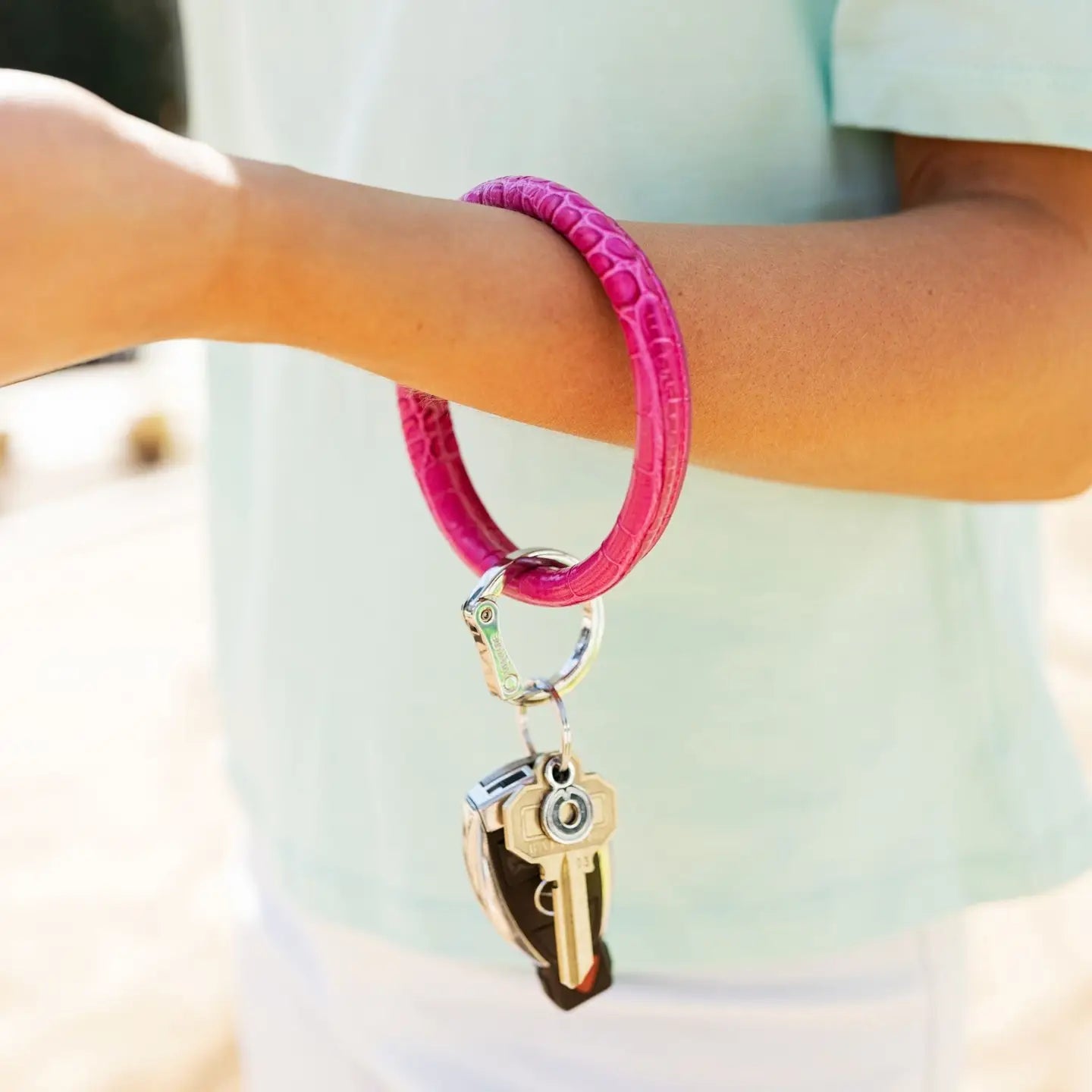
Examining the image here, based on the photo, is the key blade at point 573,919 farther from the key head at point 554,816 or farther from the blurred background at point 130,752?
the blurred background at point 130,752

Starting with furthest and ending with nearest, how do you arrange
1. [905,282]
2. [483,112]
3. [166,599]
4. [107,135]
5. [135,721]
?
[166,599] < [135,721] < [483,112] < [905,282] < [107,135]

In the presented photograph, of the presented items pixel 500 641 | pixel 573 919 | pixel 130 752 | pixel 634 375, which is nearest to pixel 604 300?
pixel 634 375

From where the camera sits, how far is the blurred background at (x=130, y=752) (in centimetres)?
210

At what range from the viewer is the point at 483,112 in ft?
2.04

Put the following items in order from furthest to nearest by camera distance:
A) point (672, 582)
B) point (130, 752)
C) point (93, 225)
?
point (130, 752), point (672, 582), point (93, 225)

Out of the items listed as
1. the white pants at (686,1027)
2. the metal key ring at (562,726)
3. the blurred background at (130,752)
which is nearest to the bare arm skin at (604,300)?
the metal key ring at (562,726)

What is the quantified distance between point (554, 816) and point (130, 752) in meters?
2.45

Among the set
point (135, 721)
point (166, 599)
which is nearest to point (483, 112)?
point (135, 721)

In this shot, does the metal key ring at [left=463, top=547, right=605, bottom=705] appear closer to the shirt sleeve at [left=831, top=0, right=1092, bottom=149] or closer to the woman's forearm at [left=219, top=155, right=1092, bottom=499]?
the woman's forearm at [left=219, top=155, right=1092, bottom=499]

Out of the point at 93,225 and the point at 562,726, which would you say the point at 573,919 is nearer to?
the point at 562,726

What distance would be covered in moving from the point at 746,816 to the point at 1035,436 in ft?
0.84

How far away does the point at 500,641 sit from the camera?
501mm

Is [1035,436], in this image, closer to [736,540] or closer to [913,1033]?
[736,540]

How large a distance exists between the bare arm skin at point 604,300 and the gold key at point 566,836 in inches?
5.7
